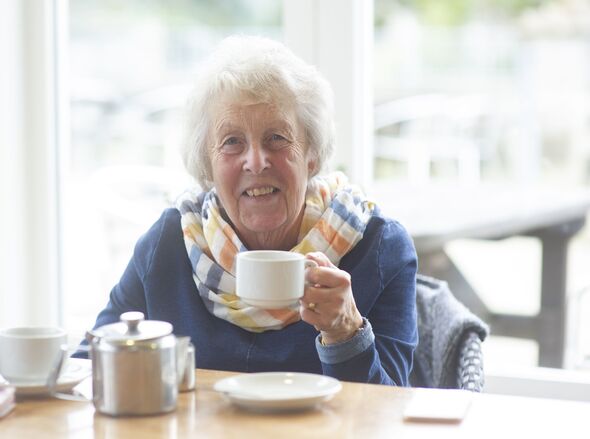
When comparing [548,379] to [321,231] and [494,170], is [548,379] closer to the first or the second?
[494,170]

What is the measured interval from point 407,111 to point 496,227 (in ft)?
1.31

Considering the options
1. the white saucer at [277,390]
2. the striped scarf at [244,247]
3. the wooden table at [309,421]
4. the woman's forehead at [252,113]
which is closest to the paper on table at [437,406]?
the wooden table at [309,421]

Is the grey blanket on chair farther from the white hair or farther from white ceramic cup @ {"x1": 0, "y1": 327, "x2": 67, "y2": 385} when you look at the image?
white ceramic cup @ {"x1": 0, "y1": 327, "x2": 67, "y2": 385}

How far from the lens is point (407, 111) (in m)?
2.69

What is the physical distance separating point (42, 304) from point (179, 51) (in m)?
0.89

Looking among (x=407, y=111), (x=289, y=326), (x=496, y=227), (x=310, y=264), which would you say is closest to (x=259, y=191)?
(x=289, y=326)

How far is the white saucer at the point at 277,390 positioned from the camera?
56.1 inches

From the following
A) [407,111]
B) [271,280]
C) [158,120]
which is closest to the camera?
[271,280]

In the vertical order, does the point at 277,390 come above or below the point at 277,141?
below

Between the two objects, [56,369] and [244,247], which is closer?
[56,369]

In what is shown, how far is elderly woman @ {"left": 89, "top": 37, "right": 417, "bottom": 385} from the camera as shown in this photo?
→ 6.33ft

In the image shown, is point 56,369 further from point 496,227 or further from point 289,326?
point 496,227

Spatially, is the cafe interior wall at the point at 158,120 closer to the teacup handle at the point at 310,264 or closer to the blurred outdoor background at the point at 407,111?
the blurred outdoor background at the point at 407,111

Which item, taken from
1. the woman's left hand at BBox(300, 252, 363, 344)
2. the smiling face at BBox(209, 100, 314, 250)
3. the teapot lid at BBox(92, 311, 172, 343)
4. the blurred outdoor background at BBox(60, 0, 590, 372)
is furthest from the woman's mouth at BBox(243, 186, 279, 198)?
the blurred outdoor background at BBox(60, 0, 590, 372)
